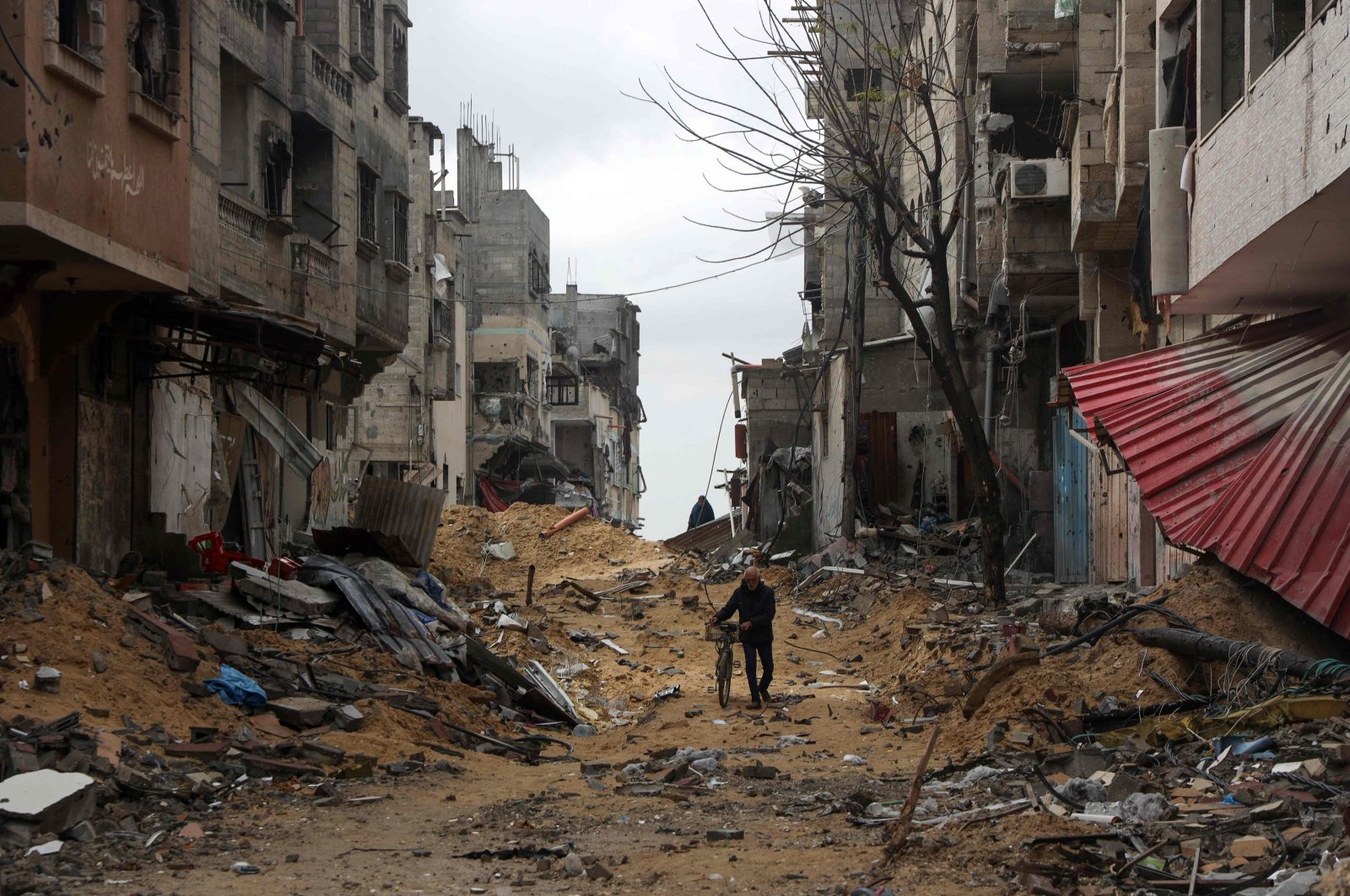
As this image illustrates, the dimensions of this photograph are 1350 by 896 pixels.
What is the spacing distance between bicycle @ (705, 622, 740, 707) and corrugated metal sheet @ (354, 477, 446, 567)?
270 inches

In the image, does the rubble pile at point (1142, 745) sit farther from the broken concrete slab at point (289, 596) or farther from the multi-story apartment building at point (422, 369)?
the multi-story apartment building at point (422, 369)

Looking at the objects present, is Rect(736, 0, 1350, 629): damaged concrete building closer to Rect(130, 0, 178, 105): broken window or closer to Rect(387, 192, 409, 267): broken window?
Rect(130, 0, 178, 105): broken window

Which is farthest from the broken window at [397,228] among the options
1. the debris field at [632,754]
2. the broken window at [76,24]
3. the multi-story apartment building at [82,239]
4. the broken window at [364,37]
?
the broken window at [76,24]

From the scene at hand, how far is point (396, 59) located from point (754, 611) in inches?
563

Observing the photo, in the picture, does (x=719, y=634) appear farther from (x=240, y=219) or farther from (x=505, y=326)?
(x=505, y=326)

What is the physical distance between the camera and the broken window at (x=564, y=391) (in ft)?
229

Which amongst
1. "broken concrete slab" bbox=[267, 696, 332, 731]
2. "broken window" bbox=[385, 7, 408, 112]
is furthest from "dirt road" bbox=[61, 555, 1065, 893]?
"broken window" bbox=[385, 7, 408, 112]

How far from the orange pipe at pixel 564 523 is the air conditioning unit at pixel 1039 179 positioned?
66.2 feet

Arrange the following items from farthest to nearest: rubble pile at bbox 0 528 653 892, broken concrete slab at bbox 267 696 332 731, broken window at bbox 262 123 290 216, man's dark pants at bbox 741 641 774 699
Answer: broken window at bbox 262 123 290 216 → man's dark pants at bbox 741 641 774 699 → broken concrete slab at bbox 267 696 332 731 → rubble pile at bbox 0 528 653 892

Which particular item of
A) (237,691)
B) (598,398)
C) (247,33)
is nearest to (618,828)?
(237,691)

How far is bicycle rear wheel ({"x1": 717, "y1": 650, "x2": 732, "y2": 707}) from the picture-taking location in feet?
48.8

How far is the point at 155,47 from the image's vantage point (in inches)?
531

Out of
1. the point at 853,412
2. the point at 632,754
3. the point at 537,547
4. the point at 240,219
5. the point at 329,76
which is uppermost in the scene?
the point at 329,76

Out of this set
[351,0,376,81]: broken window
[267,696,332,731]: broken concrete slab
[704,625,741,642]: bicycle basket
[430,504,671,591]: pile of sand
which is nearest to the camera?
[267,696,332,731]: broken concrete slab
